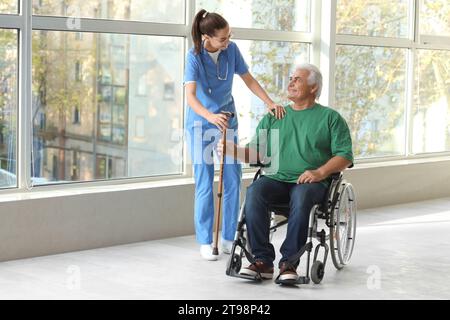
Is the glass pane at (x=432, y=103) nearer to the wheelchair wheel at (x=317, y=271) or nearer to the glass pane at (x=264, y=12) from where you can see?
the glass pane at (x=264, y=12)

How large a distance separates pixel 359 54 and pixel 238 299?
130 inches

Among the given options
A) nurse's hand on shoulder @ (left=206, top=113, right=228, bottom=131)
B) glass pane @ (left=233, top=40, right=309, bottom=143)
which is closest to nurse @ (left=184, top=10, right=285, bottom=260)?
nurse's hand on shoulder @ (left=206, top=113, right=228, bottom=131)

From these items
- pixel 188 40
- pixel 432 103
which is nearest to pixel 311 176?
pixel 188 40

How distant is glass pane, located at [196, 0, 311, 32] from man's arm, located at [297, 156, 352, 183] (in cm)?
172

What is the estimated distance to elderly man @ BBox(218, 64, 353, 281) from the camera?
4.21m

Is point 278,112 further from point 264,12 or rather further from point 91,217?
point 264,12

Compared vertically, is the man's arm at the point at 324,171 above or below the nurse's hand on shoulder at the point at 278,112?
below

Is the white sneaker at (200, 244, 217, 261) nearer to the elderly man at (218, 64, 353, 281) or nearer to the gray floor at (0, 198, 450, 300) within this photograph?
the gray floor at (0, 198, 450, 300)

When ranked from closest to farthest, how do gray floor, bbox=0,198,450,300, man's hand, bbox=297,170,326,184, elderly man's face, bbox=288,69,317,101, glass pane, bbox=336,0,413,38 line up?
gray floor, bbox=0,198,450,300, man's hand, bbox=297,170,326,184, elderly man's face, bbox=288,69,317,101, glass pane, bbox=336,0,413,38

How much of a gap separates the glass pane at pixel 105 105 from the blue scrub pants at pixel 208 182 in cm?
65

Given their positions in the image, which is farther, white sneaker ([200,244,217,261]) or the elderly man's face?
white sneaker ([200,244,217,261])

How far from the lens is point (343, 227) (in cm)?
467

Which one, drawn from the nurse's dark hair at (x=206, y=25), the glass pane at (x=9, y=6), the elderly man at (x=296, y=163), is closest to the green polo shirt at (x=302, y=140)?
the elderly man at (x=296, y=163)

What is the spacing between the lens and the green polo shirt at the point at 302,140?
4.38 meters
